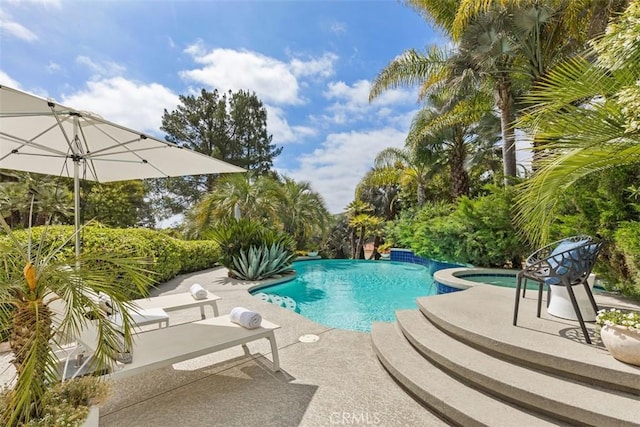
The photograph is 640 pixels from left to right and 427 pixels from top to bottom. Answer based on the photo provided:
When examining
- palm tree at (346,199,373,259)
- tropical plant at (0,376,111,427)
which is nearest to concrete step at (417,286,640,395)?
tropical plant at (0,376,111,427)

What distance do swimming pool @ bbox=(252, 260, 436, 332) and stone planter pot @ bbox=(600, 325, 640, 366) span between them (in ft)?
12.3

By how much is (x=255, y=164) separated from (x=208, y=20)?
15.9 metres

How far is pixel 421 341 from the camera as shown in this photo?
353cm

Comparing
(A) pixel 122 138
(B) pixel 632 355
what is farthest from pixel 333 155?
(B) pixel 632 355

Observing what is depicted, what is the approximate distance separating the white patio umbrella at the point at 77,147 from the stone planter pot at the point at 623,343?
15.6ft

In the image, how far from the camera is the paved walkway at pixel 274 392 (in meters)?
2.71

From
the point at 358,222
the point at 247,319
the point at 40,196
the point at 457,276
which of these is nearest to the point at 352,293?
the point at 457,276

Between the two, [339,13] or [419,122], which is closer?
[339,13]

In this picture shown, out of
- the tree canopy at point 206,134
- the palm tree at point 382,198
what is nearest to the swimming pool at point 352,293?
the palm tree at point 382,198

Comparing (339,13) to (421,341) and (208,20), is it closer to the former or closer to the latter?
(208,20)

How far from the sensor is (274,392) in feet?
10.3

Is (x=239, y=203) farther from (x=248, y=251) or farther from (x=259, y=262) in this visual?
(x=259, y=262)

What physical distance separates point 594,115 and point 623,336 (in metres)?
2.19

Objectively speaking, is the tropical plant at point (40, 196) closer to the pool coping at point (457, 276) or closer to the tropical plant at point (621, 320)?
the pool coping at point (457, 276)
